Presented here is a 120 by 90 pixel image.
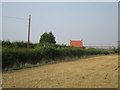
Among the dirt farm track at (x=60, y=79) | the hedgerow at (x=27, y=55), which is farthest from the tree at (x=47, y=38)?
the dirt farm track at (x=60, y=79)

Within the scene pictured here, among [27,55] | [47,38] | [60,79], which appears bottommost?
[60,79]

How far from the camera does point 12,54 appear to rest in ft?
39.7

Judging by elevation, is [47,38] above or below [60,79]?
above

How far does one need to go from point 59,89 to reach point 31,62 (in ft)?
32.7

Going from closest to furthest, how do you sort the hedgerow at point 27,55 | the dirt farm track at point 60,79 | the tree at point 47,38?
the dirt farm track at point 60,79, the hedgerow at point 27,55, the tree at point 47,38

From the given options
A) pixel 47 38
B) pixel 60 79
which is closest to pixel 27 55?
pixel 60 79

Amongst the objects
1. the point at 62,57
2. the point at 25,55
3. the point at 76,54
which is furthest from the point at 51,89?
the point at 76,54

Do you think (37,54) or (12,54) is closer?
(12,54)

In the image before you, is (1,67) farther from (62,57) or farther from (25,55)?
(62,57)

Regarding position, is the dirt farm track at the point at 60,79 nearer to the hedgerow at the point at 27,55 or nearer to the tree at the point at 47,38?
the hedgerow at the point at 27,55

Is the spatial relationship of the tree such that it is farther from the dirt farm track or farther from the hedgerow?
the dirt farm track

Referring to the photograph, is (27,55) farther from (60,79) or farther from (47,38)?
(47,38)

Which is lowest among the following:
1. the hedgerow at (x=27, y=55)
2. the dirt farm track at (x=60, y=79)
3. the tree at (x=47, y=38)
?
the dirt farm track at (x=60, y=79)

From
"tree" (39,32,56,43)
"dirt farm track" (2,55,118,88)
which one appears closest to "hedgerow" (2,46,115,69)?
"dirt farm track" (2,55,118,88)
